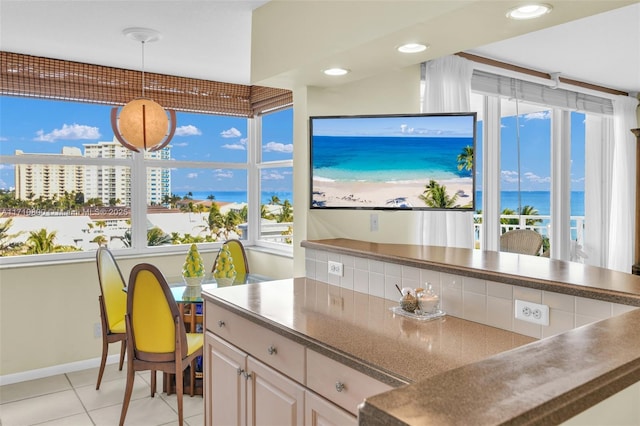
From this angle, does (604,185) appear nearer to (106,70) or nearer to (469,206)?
(469,206)

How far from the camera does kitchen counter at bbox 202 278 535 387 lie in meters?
1.46

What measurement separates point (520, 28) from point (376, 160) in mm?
917

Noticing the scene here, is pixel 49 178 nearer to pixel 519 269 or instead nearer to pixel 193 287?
pixel 193 287

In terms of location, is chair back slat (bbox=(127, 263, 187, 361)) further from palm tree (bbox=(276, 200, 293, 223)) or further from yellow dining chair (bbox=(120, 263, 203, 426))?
palm tree (bbox=(276, 200, 293, 223))

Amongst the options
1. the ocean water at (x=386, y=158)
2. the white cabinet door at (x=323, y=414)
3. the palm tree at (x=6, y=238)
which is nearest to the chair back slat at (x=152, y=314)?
the ocean water at (x=386, y=158)

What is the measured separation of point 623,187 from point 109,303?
5.26 meters

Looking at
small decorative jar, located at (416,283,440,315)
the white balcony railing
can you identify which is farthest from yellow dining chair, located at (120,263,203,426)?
the white balcony railing

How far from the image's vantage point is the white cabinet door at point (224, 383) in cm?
215

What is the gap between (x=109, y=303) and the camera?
3455 mm

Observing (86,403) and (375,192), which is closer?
(375,192)

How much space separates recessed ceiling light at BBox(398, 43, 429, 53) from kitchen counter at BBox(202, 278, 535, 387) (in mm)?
1146

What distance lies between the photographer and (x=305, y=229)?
119 inches

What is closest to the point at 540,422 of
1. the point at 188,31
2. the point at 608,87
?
the point at 188,31

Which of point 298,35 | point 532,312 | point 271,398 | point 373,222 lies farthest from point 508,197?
point 271,398
